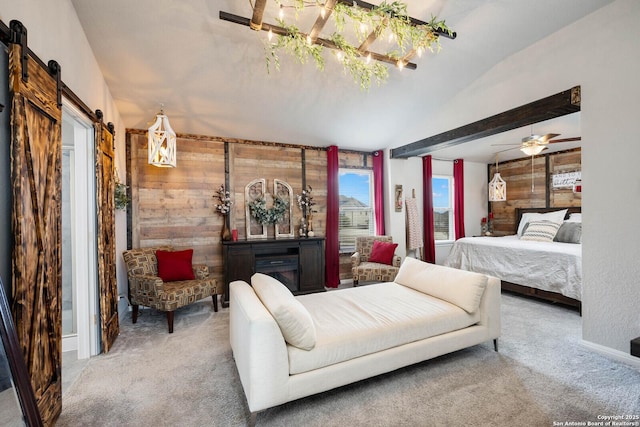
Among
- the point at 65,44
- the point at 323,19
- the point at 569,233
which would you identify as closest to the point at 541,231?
the point at 569,233

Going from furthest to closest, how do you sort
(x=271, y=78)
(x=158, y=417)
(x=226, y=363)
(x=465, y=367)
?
(x=271, y=78) → (x=226, y=363) → (x=465, y=367) → (x=158, y=417)

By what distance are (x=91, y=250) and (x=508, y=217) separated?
24.2 feet

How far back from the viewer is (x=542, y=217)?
5379 mm

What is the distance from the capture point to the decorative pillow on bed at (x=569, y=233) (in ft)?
14.7

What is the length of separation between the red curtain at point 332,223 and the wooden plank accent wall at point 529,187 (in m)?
4.21

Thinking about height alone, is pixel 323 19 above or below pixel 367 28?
below

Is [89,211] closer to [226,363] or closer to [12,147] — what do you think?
[12,147]

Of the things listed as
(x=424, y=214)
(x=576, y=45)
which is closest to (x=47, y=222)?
(x=576, y=45)

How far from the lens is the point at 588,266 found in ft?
8.66

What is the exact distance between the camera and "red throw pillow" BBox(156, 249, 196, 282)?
3.57 metres

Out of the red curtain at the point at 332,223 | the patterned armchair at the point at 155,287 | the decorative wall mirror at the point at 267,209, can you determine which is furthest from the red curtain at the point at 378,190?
the patterned armchair at the point at 155,287

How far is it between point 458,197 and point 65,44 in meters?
6.50

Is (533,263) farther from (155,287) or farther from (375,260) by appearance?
(155,287)

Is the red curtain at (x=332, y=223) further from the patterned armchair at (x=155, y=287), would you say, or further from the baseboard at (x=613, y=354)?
the baseboard at (x=613, y=354)
